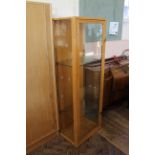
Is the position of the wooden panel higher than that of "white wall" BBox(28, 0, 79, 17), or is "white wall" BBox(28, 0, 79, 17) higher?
"white wall" BBox(28, 0, 79, 17)

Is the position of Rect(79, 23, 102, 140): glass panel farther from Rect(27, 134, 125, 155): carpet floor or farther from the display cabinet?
Rect(27, 134, 125, 155): carpet floor

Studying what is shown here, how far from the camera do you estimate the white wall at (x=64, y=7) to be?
7.39 feet

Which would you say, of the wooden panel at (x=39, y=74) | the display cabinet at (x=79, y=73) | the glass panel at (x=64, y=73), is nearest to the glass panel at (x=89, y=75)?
the display cabinet at (x=79, y=73)

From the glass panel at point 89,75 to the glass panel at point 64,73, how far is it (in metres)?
0.16

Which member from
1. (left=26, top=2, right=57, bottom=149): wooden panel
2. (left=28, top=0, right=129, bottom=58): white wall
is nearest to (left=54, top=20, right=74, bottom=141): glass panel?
(left=26, top=2, right=57, bottom=149): wooden panel

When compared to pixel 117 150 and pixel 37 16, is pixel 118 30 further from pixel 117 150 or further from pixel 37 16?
pixel 117 150

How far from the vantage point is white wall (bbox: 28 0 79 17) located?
7.39 ft

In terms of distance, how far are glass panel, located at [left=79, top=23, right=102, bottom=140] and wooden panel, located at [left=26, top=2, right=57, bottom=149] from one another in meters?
0.40

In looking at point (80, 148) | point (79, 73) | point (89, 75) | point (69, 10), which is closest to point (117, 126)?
point (80, 148)

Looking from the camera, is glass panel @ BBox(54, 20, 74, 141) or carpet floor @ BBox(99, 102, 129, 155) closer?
glass panel @ BBox(54, 20, 74, 141)
